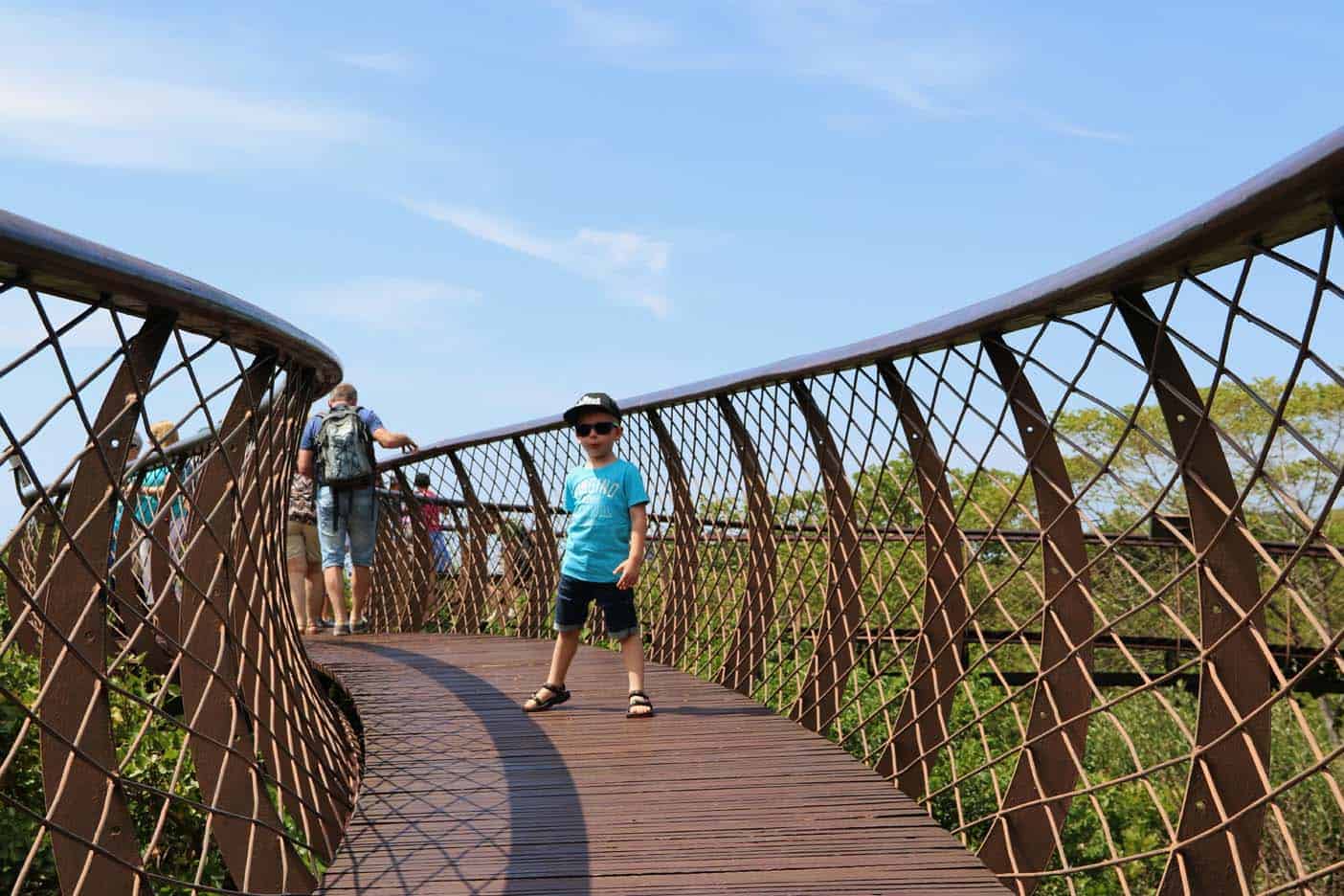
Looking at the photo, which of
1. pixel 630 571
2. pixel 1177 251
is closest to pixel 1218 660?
pixel 1177 251

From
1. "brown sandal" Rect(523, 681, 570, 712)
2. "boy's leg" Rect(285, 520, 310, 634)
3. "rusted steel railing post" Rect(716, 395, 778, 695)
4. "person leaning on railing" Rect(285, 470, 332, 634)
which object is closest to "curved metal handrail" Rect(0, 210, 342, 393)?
"brown sandal" Rect(523, 681, 570, 712)

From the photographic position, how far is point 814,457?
4820mm

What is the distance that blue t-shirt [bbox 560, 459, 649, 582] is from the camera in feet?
16.7

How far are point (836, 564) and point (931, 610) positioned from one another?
0.93 metres

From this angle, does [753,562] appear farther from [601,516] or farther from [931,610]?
[931,610]

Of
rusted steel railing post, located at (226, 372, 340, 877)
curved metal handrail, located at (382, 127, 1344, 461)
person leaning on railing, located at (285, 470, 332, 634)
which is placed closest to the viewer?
curved metal handrail, located at (382, 127, 1344, 461)

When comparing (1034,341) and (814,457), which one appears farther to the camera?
(814,457)

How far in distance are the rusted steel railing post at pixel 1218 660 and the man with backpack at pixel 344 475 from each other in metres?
6.21

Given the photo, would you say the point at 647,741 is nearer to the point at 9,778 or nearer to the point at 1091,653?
the point at 1091,653

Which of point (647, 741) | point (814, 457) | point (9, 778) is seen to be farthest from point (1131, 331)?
point (9, 778)

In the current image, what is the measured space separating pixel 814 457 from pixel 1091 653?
1823 mm

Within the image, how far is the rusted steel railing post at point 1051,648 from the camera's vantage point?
3063mm

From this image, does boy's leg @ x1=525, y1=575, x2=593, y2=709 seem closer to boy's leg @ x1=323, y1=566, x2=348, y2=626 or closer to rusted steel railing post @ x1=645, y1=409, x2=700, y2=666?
rusted steel railing post @ x1=645, y1=409, x2=700, y2=666

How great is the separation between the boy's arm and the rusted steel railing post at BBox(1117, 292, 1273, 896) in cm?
265
